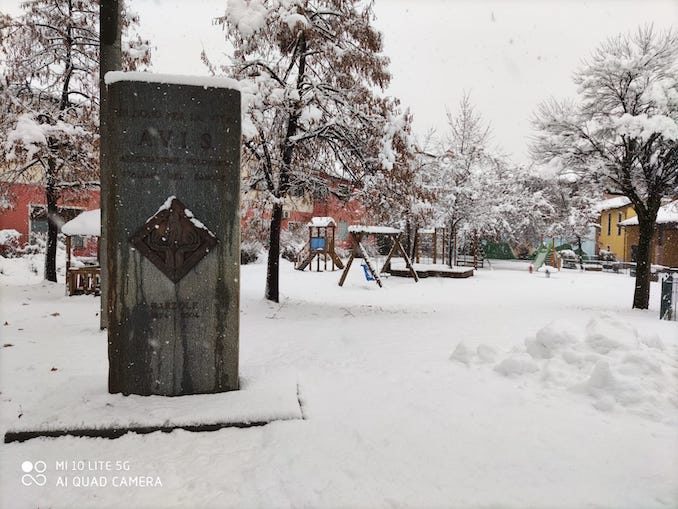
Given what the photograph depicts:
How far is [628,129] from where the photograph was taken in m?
→ 8.81

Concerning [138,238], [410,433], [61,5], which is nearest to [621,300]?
[410,433]

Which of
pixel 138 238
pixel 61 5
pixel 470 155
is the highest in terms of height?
pixel 61 5

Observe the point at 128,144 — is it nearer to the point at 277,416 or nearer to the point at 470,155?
the point at 277,416

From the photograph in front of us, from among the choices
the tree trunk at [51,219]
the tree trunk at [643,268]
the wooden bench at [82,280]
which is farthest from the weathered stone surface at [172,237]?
the tree trunk at [643,268]

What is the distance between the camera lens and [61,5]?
1175cm

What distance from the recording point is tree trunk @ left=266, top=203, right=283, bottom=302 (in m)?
9.52

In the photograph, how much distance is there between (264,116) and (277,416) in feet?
21.3

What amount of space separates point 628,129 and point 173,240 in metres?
9.57

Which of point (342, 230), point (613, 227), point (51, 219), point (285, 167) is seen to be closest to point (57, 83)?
point (51, 219)

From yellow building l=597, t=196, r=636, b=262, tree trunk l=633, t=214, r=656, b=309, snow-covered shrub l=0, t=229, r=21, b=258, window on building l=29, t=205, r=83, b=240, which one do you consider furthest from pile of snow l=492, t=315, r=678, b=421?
yellow building l=597, t=196, r=636, b=262

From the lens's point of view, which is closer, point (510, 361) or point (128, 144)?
point (128, 144)

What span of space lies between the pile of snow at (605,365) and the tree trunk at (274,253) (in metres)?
5.59

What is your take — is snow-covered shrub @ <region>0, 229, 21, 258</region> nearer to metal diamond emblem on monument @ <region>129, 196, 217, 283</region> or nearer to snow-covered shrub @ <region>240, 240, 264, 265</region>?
snow-covered shrub @ <region>240, 240, 264, 265</region>

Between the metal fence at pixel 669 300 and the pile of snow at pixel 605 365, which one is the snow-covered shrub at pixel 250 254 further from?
the pile of snow at pixel 605 365
